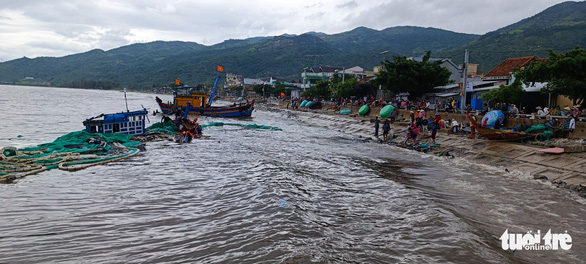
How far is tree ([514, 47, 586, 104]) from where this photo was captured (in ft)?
56.6

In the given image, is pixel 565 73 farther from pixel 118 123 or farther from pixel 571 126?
pixel 118 123

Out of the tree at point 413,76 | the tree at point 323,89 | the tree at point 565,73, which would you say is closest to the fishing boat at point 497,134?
the tree at point 565,73

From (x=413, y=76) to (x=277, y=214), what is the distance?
3202 cm

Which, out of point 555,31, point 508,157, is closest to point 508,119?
point 508,157

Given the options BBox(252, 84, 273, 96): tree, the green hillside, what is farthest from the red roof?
BBox(252, 84, 273, 96): tree

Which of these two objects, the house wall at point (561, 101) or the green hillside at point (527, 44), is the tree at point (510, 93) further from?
the green hillside at point (527, 44)

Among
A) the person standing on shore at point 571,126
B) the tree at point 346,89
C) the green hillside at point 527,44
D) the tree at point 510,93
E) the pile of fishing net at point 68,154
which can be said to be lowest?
the pile of fishing net at point 68,154

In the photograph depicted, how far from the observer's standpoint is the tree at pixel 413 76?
35.9m

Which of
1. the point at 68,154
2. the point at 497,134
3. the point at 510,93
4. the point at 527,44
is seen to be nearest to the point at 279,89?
the point at 527,44

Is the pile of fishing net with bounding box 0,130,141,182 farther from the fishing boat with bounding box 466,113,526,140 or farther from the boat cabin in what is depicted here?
the fishing boat with bounding box 466,113,526,140

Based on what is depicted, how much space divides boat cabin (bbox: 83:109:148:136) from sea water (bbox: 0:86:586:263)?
7531mm

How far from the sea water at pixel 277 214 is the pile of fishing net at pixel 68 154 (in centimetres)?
61

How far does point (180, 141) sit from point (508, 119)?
58.2 feet

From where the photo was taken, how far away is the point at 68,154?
512 inches
